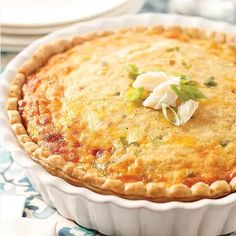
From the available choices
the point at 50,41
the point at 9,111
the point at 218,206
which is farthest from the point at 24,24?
the point at 218,206

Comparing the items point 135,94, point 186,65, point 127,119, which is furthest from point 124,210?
point 186,65

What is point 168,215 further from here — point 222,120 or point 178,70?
point 178,70

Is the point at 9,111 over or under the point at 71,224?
over

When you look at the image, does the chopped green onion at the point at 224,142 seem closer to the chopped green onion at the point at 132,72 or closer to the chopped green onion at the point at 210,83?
the chopped green onion at the point at 210,83

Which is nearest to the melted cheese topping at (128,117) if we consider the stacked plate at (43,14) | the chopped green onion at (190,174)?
the chopped green onion at (190,174)

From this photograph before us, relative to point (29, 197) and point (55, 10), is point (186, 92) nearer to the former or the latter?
point (29, 197)

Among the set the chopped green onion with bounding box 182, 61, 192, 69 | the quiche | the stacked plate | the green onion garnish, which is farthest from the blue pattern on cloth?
the chopped green onion with bounding box 182, 61, 192, 69
